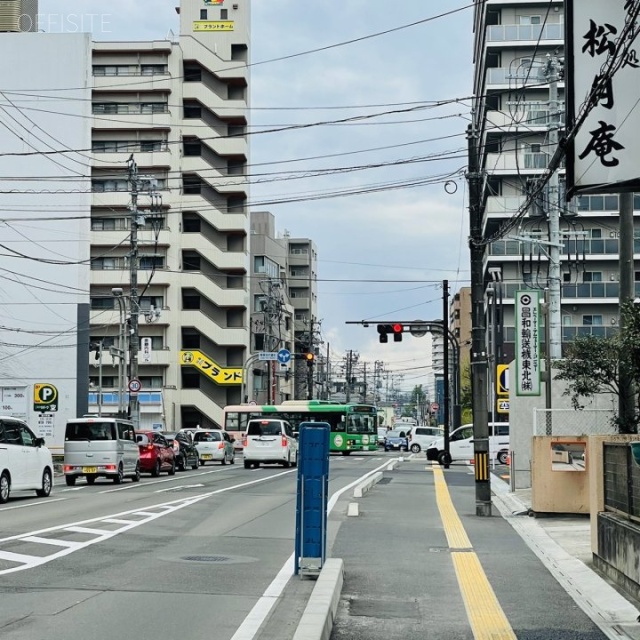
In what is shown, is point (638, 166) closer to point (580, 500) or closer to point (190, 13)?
point (580, 500)

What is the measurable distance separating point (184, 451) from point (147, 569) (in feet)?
104

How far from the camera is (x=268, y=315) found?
92.3 m

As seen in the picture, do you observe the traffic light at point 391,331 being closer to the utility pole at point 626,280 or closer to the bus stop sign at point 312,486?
the utility pole at point 626,280

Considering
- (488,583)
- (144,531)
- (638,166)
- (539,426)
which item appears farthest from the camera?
(539,426)

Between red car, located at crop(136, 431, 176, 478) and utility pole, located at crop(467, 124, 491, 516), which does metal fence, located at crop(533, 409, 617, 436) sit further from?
red car, located at crop(136, 431, 176, 478)

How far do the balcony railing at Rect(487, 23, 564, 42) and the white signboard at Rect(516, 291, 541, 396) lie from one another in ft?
145

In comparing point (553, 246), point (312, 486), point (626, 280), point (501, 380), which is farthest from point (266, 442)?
point (312, 486)

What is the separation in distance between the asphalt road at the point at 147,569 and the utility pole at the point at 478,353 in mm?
4057

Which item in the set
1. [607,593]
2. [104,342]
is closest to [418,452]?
[104,342]

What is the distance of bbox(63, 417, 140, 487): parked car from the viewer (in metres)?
32.0

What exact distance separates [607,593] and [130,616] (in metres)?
5.09

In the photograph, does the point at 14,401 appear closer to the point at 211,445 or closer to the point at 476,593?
the point at 211,445

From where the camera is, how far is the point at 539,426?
77.9 feet

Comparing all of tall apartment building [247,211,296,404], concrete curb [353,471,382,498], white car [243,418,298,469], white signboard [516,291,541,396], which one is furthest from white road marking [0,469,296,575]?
tall apartment building [247,211,296,404]
